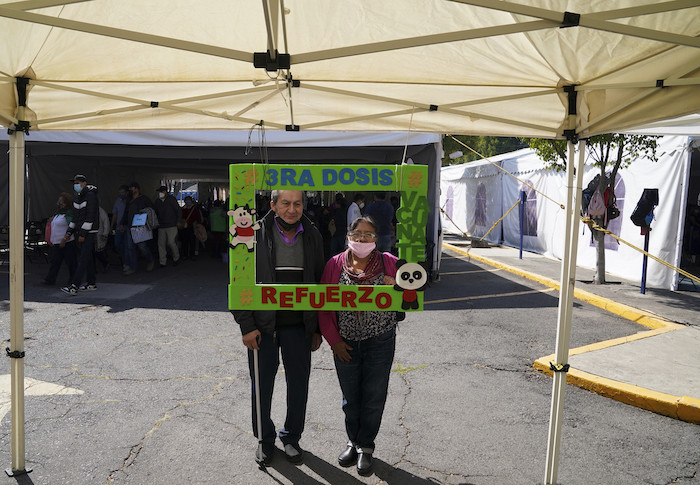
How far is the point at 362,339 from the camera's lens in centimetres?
289

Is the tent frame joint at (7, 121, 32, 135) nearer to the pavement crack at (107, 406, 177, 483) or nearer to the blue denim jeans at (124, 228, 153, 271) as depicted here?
the pavement crack at (107, 406, 177, 483)

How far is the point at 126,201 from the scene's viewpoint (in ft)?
33.8

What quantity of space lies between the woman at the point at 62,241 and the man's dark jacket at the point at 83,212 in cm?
21

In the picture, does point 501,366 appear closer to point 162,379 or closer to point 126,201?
point 162,379

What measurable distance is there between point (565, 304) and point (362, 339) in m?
1.23

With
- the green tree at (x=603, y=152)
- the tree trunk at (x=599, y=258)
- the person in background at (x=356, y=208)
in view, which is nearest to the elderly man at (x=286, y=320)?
the person in background at (x=356, y=208)

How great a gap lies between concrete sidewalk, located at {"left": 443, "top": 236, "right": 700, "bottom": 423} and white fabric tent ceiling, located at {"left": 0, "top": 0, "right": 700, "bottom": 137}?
2623 mm

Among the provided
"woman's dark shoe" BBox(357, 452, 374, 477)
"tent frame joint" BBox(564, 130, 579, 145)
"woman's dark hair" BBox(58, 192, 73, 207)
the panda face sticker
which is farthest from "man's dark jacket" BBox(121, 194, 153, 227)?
"tent frame joint" BBox(564, 130, 579, 145)

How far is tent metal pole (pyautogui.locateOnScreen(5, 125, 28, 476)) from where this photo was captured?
2939mm

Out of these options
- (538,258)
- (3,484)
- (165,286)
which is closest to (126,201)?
(165,286)

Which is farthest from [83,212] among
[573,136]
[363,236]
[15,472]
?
[573,136]

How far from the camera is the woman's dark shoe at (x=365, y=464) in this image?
3.03 meters

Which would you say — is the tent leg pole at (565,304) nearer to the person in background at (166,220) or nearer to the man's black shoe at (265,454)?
the man's black shoe at (265,454)

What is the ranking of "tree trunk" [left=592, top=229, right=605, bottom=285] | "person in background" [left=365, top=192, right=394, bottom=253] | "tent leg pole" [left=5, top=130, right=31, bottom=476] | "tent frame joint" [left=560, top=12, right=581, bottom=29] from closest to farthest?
"tent frame joint" [left=560, top=12, right=581, bottom=29] < "tent leg pole" [left=5, top=130, right=31, bottom=476] < "person in background" [left=365, top=192, right=394, bottom=253] < "tree trunk" [left=592, top=229, right=605, bottom=285]
